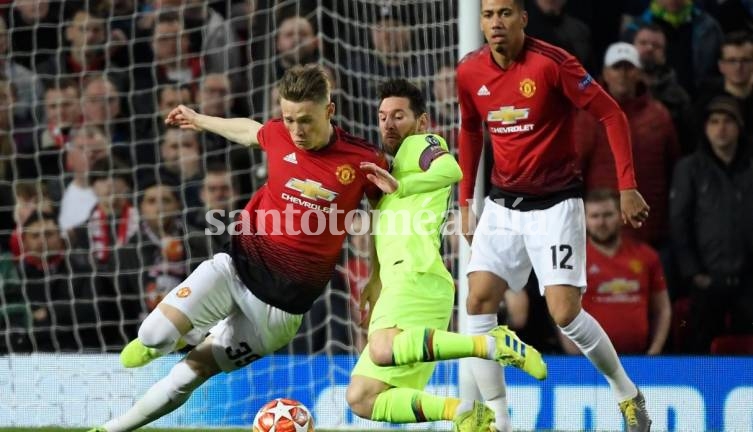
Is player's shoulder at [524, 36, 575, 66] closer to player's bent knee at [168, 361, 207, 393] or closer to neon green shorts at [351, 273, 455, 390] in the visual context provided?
neon green shorts at [351, 273, 455, 390]

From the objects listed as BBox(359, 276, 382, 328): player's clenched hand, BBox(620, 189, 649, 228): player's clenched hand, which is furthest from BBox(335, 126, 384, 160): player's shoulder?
BBox(620, 189, 649, 228): player's clenched hand

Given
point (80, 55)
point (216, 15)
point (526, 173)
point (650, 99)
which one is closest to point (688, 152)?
Result: point (650, 99)

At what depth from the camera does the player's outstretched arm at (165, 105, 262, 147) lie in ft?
23.1

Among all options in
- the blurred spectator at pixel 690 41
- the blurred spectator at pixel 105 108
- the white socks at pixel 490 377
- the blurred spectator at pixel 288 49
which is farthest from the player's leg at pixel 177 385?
the blurred spectator at pixel 690 41

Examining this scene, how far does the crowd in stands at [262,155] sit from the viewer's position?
9383mm

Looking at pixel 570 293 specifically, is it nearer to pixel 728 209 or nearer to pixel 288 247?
pixel 288 247

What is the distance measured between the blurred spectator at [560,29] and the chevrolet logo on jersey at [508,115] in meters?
2.78

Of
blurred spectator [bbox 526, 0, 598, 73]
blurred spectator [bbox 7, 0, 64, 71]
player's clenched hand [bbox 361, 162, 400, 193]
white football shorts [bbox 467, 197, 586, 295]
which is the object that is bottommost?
white football shorts [bbox 467, 197, 586, 295]

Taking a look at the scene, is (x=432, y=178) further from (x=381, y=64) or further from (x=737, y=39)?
(x=737, y=39)

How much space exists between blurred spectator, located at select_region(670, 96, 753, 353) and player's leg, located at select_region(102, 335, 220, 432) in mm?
3847

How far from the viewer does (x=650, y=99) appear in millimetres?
9609

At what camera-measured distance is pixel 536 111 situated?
7000 mm

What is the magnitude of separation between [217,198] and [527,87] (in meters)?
3.78

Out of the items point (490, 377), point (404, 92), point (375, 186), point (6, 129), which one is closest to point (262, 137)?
point (375, 186)
